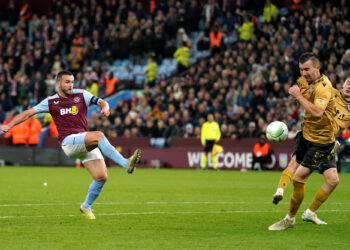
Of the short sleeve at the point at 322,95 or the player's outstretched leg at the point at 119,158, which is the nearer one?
the short sleeve at the point at 322,95

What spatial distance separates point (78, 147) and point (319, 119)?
333cm

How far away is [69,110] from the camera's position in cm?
1048

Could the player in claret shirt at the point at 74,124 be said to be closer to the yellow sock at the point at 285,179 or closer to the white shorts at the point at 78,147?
the white shorts at the point at 78,147

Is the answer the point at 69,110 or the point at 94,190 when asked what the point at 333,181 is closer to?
the point at 94,190

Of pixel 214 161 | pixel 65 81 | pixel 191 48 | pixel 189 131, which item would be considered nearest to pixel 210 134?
pixel 214 161

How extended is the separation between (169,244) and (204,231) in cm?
125

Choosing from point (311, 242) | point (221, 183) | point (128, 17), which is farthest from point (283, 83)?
point (311, 242)

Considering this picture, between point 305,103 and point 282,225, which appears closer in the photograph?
point 305,103

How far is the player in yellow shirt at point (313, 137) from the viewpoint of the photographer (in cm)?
900

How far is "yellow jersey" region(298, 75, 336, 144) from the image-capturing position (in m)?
9.12

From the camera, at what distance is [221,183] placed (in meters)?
19.1

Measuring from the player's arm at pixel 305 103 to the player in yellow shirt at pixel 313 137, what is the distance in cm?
2

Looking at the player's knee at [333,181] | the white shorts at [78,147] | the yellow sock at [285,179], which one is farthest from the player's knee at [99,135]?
the player's knee at [333,181]

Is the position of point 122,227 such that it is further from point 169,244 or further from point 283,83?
point 283,83
